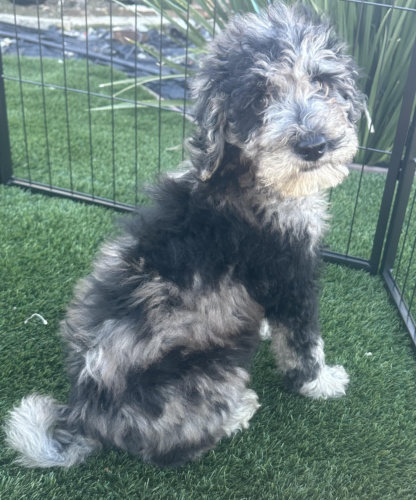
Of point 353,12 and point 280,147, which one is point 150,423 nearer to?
point 280,147

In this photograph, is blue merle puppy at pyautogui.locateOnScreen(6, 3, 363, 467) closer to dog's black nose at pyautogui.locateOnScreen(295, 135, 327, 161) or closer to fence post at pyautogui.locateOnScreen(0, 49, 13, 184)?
dog's black nose at pyautogui.locateOnScreen(295, 135, 327, 161)

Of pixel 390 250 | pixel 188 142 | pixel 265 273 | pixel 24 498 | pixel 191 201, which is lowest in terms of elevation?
pixel 24 498

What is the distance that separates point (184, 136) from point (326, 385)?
229 cm

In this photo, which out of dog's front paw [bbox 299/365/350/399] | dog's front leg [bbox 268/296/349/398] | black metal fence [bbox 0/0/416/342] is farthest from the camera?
black metal fence [bbox 0/0/416/342]

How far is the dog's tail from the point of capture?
2.28 metres

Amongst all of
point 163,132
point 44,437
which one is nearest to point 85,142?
point 163,132

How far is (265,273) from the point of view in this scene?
8.27 ft

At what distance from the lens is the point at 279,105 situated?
2.20 meters

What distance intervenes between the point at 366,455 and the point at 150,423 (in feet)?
3.42

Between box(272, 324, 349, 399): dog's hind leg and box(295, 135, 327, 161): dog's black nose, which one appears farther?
box(272, 324, 349, 399): dog's hind leg

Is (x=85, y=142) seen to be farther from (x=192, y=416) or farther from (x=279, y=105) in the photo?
(x=192, y=416)

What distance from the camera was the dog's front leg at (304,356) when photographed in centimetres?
269

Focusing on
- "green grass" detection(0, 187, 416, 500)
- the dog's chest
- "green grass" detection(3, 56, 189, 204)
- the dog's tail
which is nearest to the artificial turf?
"green grass" detection(0, 187, 416, 500)

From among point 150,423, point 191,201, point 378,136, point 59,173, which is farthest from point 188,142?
point 378,136
